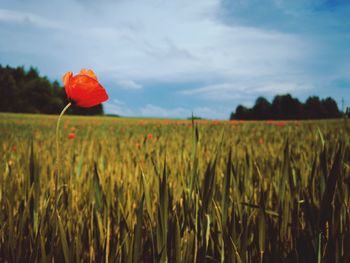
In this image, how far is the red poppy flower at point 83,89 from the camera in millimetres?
828

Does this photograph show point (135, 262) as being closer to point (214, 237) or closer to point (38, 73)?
point (214, 237)

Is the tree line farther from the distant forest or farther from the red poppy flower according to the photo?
the red poppy flower

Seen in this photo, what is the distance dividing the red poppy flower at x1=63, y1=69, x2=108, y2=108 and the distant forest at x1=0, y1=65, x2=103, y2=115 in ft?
170

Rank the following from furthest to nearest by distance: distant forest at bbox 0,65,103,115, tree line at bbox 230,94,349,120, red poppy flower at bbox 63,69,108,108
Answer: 1. distant forest at bbox 0,65,103,115
2. tree line at bbox 230,94,349,120
3. red poppy flower at bbox 63,69,108,108

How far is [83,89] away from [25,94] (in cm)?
6222

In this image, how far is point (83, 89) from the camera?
2.77 feet

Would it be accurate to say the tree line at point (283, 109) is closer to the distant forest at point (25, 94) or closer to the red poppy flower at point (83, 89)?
the distant forest at point (25, 94)

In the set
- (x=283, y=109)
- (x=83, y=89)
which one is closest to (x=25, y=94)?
(x=283, y=109)

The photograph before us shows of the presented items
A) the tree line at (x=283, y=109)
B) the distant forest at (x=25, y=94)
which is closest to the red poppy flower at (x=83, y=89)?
the tree line at (x=283, y=109)

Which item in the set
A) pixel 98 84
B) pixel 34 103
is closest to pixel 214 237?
pixel 98 84

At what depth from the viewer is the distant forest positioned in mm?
52031

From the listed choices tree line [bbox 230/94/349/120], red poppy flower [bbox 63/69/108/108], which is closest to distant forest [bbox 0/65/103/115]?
tree line [bbox 230/94/349/120]

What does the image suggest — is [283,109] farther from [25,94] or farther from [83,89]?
[83,89]

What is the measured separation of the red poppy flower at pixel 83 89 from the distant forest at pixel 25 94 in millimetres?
51874
